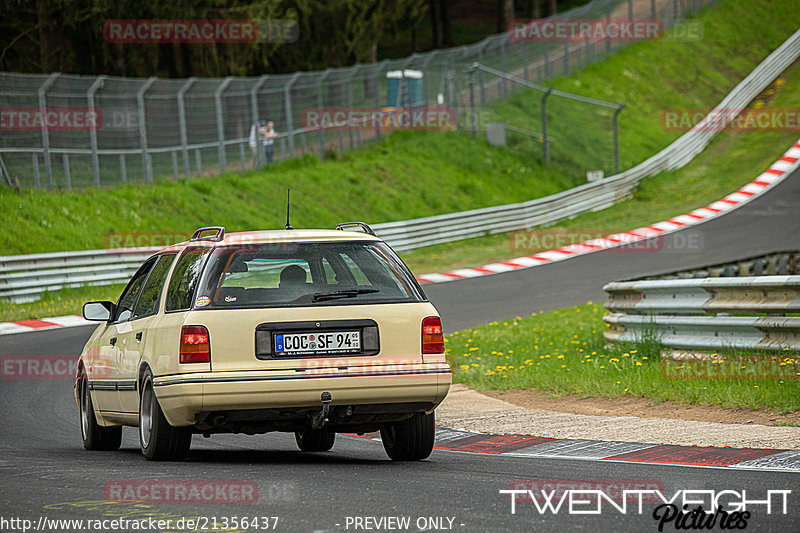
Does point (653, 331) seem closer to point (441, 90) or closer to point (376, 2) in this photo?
point (441, 90)

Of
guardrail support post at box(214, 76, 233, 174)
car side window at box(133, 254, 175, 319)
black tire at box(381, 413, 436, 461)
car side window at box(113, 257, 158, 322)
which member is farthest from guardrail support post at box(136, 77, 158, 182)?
black tire at box(381, 413, 436, 461)

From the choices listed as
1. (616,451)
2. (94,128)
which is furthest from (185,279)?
(94,128)

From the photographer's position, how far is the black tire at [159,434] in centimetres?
717

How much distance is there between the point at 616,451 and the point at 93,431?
3.96 metres

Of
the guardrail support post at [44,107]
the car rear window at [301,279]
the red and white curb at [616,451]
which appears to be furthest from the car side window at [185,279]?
the guardrail support post at [44,107]

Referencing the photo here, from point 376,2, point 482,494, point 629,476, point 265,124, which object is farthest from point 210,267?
point 376,2

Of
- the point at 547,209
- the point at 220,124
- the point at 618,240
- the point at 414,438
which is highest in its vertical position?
the point at 220,124

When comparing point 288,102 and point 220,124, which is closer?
point 220,124

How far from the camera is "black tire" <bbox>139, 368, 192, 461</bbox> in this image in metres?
7.17

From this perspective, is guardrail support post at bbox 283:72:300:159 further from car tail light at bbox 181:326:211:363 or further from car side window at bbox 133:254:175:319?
car tail light at bbox 181:326:211:363

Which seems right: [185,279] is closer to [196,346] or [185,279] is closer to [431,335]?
[196,346]

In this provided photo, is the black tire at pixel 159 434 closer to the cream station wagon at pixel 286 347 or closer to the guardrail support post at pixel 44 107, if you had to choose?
→ the cream station wagon at pixel 286 347

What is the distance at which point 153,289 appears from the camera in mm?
7938

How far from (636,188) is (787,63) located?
19.1 metres
